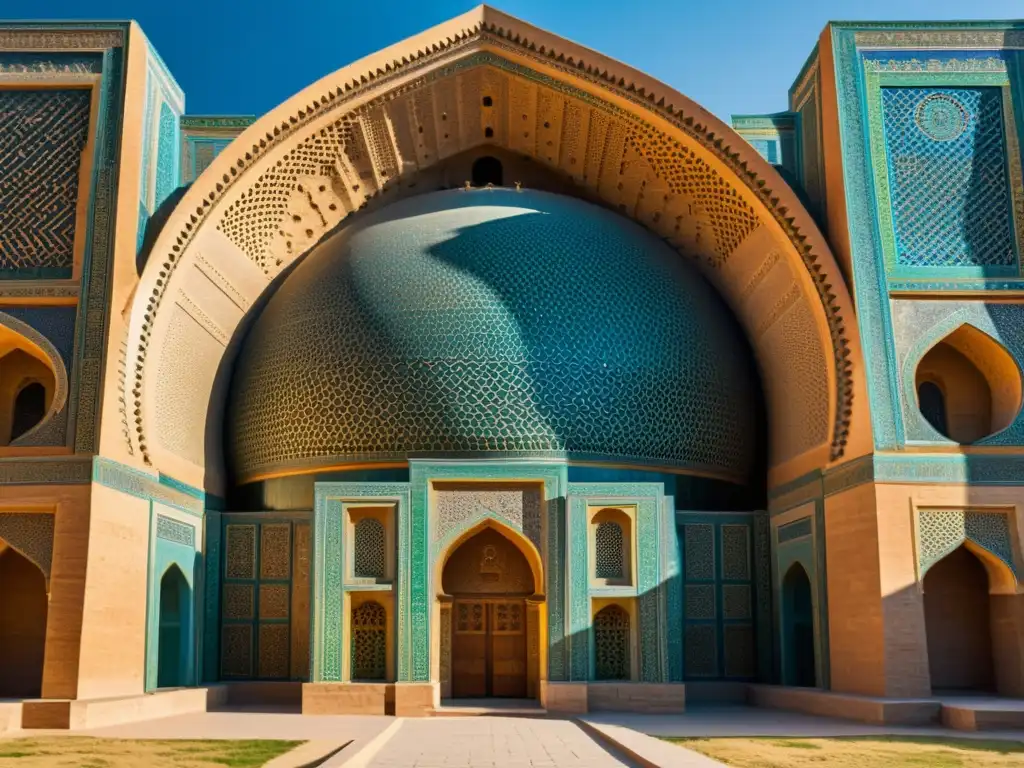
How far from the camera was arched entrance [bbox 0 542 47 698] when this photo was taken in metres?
10.1

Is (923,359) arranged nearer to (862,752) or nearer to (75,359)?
(862,752)

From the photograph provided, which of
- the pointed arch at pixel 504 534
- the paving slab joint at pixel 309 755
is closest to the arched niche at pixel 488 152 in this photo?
the pointed arch at pixel 504 534

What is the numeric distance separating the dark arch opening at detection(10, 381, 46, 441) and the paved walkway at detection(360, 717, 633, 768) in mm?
4295

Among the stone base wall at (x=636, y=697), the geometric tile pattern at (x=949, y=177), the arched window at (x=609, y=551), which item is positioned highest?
the geometric tile pattern at (x=949, y=177)

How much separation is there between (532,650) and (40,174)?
5844 mm

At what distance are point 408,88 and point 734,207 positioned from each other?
3.31 meters

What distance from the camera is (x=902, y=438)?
927cm

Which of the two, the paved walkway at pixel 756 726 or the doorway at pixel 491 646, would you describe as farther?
the doorway at pixel 491 646

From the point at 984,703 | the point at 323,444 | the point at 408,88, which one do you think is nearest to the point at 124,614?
the point at 323,444

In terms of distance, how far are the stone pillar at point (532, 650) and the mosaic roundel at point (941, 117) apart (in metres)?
5.29

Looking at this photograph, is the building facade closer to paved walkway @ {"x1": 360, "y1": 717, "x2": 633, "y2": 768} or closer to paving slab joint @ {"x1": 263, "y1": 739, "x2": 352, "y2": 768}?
paved walkway @ {"x1": 360, "y1": 717, "x2": 633, "y2": 768}

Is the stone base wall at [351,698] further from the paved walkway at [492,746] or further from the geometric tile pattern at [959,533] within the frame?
the geometric tile pattern at [959,533]

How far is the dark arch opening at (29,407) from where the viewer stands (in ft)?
35.0

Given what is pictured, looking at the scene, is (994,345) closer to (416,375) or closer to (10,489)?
(416,375)
